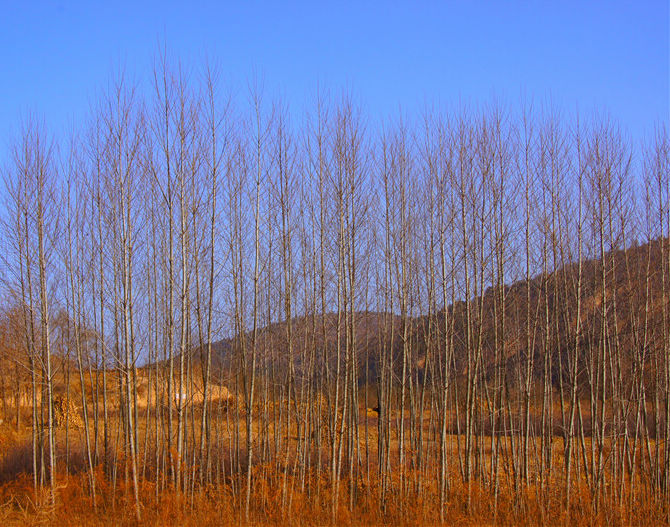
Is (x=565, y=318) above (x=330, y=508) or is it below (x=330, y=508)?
above

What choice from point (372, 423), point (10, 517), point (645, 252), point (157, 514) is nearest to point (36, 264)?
point (10, 517)

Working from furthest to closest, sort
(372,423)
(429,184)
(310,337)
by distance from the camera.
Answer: (372,423), (310,337), (429,184)

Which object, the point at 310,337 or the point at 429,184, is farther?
the point at 310,337

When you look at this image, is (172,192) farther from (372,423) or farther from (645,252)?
(372,423)

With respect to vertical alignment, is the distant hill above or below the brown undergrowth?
above

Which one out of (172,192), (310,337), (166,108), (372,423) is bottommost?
(372,423)

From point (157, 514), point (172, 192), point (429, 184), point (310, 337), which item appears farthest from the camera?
point (310, 337)

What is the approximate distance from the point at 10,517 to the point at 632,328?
32.3ft

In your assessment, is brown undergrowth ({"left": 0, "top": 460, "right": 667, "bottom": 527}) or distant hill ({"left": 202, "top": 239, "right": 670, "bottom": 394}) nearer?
brown undergrowth ({"left": 0, "top": 460, "right": 667, "bottom": 527})

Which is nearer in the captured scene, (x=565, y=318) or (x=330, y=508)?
(x=330, y=508)

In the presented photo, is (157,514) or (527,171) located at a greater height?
(527,171)

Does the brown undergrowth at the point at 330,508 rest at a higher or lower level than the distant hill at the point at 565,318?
lower

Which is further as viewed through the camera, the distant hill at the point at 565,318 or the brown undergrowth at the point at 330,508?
the distant hill at the point at 565,318

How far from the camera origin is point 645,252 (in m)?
10.0
